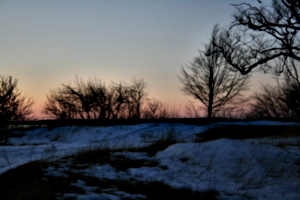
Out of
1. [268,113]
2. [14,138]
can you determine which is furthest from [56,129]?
[268,113]

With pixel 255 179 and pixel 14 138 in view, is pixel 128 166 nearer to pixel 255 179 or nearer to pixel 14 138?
pixel 255 179

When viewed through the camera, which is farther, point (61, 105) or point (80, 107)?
point (61, 105)

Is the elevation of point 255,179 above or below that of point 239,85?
below

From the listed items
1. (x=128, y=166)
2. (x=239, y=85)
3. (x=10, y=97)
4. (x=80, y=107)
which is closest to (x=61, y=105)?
(x=80, y=107)

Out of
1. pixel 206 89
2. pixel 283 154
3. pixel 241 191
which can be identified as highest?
pixel 206 89

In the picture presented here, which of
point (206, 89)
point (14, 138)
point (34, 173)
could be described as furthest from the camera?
point (206, 89)

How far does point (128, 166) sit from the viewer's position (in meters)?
5.05

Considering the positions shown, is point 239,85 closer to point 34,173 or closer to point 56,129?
point 56,129

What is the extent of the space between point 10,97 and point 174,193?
17980mm

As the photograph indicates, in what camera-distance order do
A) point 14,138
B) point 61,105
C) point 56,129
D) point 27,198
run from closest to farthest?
point 27,198, point 14,138, point 56,129, point 61,105

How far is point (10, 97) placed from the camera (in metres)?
18.2

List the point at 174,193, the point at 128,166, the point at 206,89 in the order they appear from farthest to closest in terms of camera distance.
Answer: the point at 206,89
the point at 128,166
the point at 174,193

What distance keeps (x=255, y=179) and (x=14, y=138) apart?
9.80 m

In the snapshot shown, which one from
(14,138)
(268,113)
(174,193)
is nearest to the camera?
(174,193)
